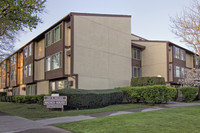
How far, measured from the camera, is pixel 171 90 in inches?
731

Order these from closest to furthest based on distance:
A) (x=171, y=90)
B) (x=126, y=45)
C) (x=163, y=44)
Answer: (x=171, y=90)
(x=126, y=45)
(x=163, y=44)

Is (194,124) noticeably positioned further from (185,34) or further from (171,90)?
(171,90)

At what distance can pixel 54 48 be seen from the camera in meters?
21.7

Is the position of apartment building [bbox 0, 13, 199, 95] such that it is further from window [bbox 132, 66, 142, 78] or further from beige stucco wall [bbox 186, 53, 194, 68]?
beige stucco wall [bbox 186, 53, 194, 68]

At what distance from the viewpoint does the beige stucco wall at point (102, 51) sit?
1972cm

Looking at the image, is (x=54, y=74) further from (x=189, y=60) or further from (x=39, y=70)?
(x=189, y=60)

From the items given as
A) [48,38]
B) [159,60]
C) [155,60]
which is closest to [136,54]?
[155,60]

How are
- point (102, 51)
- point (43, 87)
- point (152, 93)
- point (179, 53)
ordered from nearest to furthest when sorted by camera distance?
point (152, 93), point (102, 51), point (43, 87), point (179, 53)

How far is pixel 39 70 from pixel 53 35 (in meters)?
5.17

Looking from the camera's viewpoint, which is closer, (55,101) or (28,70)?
(55,101)

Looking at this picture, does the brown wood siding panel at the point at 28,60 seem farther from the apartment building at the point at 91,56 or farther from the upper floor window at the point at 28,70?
the upper floor window at the point at 28,70

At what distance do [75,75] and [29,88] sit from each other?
469 inches

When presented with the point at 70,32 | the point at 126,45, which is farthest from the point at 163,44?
the point at 70,32

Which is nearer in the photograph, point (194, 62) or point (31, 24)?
point (31, 24)
